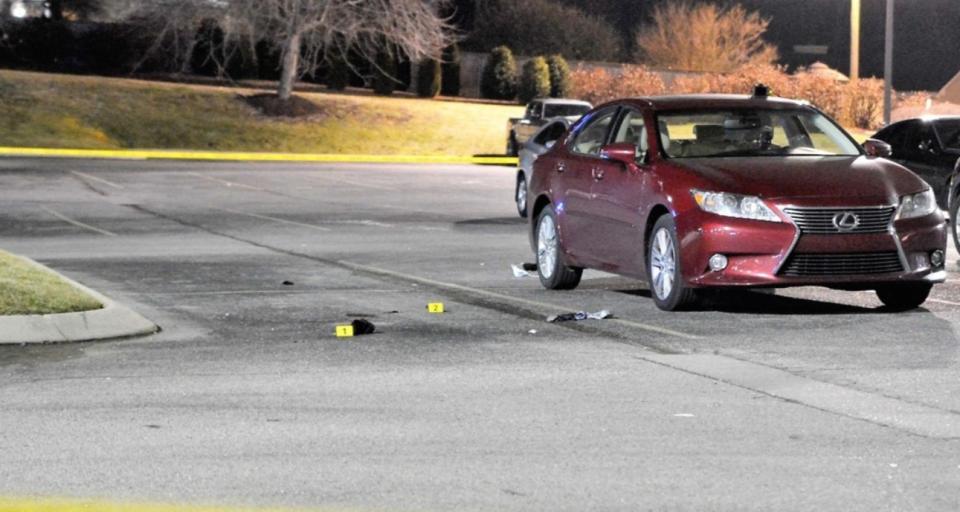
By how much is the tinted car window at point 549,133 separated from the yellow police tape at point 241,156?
20.5 metres

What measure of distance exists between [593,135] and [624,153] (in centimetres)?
159

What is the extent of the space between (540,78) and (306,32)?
462 inches

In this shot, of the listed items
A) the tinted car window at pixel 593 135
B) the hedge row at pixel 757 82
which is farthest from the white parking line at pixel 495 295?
the hedge row at pixel 757 82

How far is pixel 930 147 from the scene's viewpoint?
2422cm

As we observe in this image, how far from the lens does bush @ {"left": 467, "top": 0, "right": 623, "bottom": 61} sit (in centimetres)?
7356

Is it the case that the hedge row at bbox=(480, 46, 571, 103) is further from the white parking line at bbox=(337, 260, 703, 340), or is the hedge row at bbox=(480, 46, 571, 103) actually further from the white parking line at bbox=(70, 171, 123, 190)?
the white parking line at bbox=(337, 260, 703, 340)

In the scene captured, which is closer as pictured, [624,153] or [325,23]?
Answer: [624,153]

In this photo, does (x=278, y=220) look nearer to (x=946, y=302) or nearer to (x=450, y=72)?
(x=946, y=302)

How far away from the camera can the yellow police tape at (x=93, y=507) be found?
7.12m

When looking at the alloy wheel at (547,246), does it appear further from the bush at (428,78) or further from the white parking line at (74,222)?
the bush at (428,78)

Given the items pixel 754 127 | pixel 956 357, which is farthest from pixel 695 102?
pixel 956 357

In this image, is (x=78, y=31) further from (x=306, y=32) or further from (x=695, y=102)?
(x=695, y=102)

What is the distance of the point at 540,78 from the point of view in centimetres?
6619

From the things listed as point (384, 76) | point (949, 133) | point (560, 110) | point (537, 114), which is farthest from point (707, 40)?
point (949, 133)
